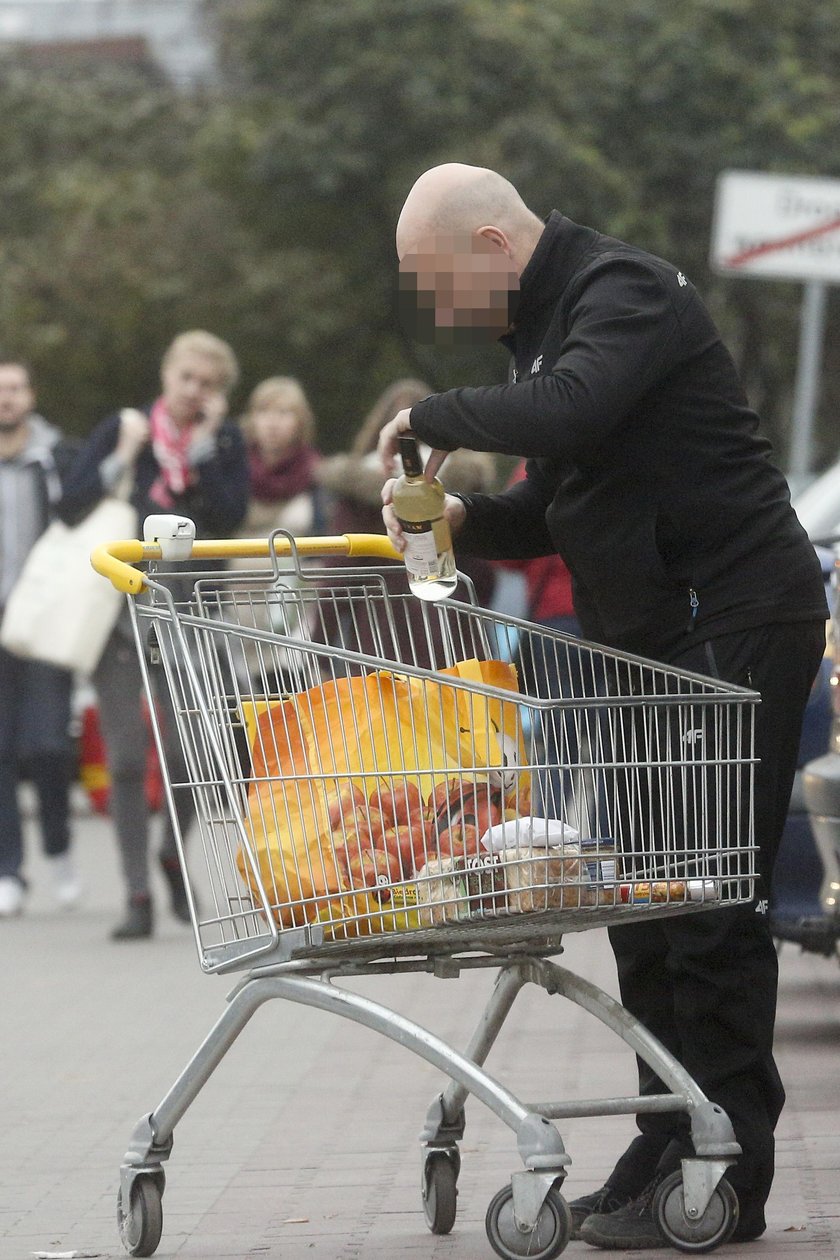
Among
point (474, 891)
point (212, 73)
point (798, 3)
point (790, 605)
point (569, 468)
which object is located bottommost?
point (474, 891)

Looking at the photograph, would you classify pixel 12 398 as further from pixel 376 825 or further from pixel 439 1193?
pixel 376 825

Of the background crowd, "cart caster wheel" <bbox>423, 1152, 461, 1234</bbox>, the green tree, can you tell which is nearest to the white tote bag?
the background crowd

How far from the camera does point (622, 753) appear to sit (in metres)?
3.87

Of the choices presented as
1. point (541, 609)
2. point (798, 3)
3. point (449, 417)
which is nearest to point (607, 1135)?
point (449, 417)

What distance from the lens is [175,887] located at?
9.32 m

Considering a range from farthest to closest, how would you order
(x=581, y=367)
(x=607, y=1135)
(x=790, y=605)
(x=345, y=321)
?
1. (x=345, y=321)
2. (x=607, y=1135)
3. (x=790, y=605)
4. (x=581, y=367)

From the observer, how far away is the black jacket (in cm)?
395

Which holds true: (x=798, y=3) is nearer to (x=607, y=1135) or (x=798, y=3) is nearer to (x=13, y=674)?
(x=13, y=674)

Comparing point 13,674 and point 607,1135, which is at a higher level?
point 13,674

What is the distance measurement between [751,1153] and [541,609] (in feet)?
16.2

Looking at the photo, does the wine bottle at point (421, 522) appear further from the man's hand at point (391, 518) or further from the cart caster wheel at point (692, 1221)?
the cart caster wheel at point (692, 1221)

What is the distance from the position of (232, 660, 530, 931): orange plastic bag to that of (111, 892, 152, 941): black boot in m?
5.20

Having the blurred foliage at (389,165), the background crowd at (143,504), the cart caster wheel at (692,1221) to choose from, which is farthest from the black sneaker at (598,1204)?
the blurred foliage at (389,165)

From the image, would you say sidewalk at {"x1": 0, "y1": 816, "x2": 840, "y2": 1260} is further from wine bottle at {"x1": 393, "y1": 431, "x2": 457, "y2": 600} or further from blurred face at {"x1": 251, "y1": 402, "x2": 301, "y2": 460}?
blurred face at {"x1": 251, "y1": 402, "x2": 301, "y2": 460}
